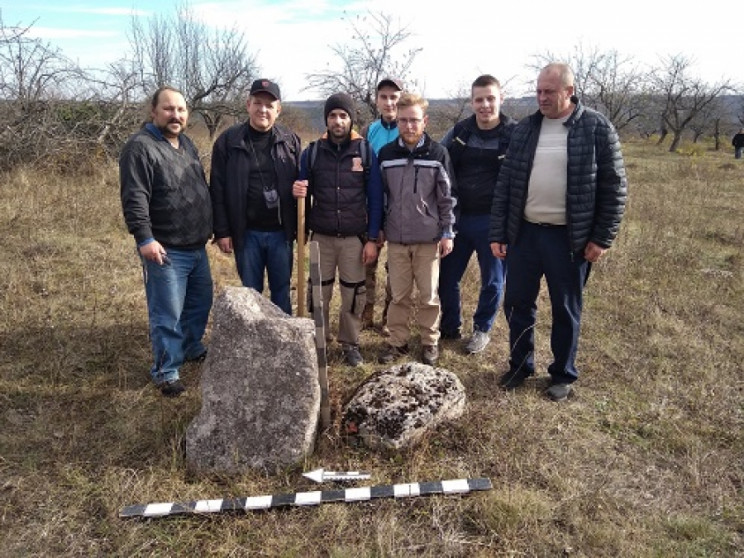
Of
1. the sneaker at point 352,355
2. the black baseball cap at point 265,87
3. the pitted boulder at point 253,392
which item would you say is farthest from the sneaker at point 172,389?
the black baseball cap at point 265,87

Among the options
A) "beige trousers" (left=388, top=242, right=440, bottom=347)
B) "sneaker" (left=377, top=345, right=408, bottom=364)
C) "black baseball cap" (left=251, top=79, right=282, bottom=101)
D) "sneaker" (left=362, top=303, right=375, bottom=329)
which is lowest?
"sneaker" (left=377, top=345, right=408, bottom=364)

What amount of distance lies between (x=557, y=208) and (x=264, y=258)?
226 centimetres

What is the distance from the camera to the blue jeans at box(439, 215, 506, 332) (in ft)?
14.6

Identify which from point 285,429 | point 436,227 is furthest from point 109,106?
point 285,429

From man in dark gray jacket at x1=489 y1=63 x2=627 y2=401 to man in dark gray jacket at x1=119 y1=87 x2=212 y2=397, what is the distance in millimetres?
2249

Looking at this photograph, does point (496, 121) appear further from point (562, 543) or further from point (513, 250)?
point (562, 543)

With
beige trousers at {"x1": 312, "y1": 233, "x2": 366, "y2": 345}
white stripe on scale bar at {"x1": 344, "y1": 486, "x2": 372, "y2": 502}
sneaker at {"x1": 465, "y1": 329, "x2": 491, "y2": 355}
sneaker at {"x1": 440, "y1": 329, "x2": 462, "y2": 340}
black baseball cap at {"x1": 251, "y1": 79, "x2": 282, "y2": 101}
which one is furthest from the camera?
sneaker at {"x1": 440, "y1": 329, "x2": 462, "y2": 340}

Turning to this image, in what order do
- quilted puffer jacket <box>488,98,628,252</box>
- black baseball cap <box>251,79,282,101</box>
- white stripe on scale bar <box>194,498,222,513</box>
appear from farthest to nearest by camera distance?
1. black baseball cap <box>251,79,282,101</box>
2. quilted puffer jacket <box>488,98,628,252</box>
3. white stripe on scale bar <box>194,498,222,513</box>

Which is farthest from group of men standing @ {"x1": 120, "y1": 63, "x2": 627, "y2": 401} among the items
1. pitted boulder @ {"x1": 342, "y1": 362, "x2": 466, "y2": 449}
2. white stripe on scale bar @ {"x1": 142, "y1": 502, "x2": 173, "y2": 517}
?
white stripe on scale bar @ {"x1": 142, "y1": 502, "x2": 173, "y2": 517}

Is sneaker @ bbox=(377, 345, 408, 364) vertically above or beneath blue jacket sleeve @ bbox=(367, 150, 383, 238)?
beneath

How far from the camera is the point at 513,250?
12.7 ft

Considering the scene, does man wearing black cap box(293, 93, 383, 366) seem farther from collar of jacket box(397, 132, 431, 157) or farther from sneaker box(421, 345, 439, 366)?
sneaker box(421, 345, 439, 366)

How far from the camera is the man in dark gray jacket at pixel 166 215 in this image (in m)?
3.36

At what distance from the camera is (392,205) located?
13.3 ft
